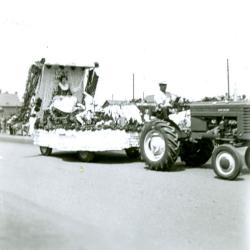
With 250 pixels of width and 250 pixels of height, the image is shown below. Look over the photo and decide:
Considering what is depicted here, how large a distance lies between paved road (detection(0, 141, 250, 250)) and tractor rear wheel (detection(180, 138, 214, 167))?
0.65 metres

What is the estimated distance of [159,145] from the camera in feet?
35.9

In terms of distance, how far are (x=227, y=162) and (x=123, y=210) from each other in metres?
3.12

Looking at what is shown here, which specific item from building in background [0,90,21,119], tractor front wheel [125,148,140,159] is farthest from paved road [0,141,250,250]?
building in background [0,90,21,119]

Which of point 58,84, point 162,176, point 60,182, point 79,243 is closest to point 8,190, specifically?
point 60,182

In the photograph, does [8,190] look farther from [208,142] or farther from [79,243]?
[208,142]

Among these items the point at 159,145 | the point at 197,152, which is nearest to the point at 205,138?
the point at 159,145

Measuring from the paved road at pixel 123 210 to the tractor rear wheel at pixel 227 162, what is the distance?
0.63 feet

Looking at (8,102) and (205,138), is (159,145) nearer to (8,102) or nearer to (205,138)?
(205,138)

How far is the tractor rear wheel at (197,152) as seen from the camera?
11883mm

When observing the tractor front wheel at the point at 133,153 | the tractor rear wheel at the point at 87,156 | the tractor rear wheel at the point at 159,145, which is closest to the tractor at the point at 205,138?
the tractor rear wheel at the point at 159,145

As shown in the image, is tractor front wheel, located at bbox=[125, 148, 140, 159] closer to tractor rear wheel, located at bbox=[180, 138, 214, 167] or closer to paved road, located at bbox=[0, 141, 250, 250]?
tractor rear wheel, located at bbox=[180, 138, 214, 167]

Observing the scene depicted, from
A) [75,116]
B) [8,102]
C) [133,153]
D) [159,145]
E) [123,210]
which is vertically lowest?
[123,210]

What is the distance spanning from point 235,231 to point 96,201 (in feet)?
8.55

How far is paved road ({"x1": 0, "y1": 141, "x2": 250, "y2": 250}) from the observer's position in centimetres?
543
